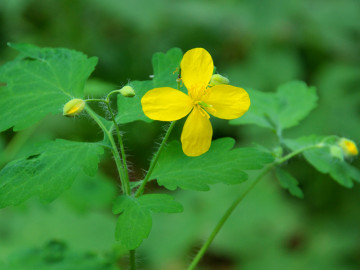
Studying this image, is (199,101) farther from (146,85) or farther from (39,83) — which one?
(39,83)

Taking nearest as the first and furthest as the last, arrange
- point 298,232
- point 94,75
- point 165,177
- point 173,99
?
1. point 173,99
2. point 165,177
3. point 298,232
4. point 94,75

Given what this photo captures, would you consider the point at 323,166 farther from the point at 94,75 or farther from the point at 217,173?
the point at 94,75

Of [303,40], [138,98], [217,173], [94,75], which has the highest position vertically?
[138,98]

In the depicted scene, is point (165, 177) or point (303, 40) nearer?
point (165, 177)

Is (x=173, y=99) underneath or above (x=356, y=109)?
above

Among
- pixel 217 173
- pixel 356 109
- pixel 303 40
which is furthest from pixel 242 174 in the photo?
pixel 303 40

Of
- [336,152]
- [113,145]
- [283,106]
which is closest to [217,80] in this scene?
[113,145]
